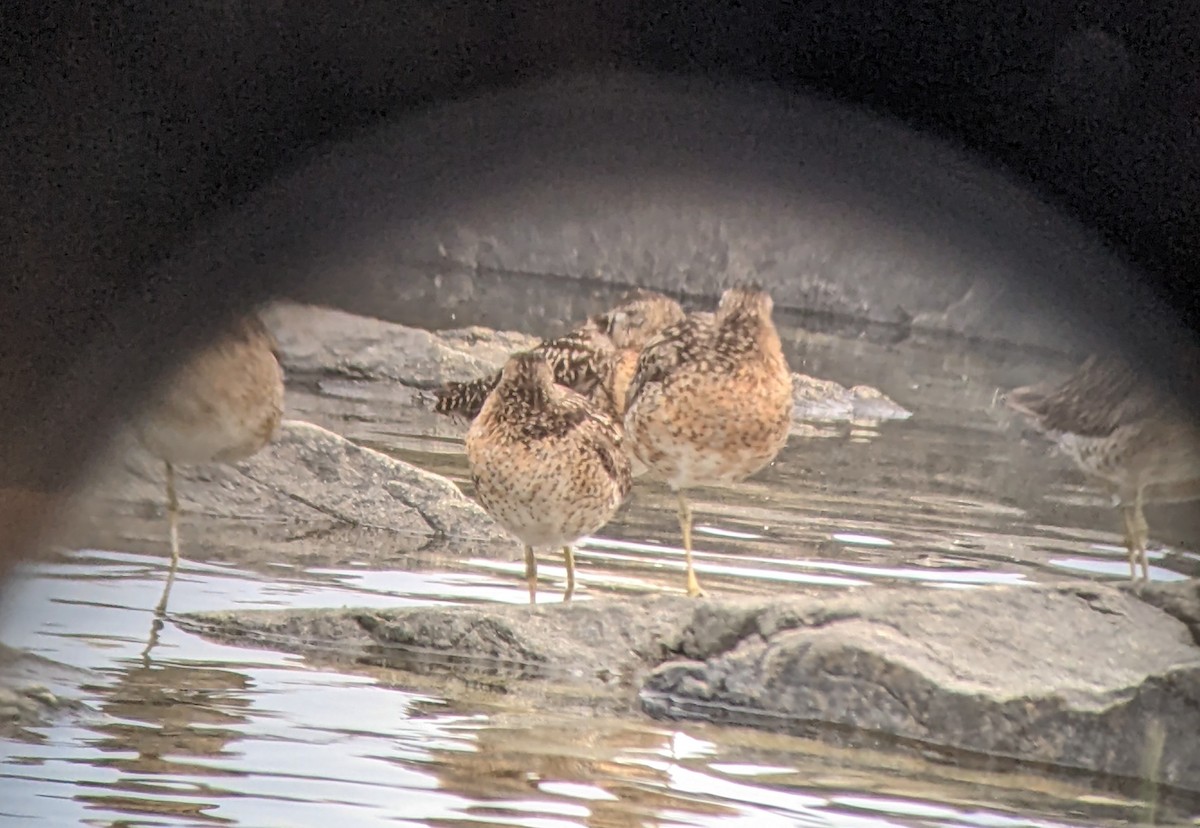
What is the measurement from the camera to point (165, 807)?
5.15 feet

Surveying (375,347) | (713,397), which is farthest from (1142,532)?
(375,347)

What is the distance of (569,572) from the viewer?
1.82 meters

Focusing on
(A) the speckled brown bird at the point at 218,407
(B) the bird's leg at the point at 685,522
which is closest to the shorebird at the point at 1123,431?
(B) the bird's leg at the point at 685,522

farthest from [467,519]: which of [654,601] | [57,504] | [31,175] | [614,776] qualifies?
[31,175]

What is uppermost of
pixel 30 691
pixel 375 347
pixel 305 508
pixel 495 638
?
A: pixel 375 347

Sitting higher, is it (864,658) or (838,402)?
(838,402)

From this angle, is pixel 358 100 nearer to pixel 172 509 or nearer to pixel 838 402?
pixel 172 509

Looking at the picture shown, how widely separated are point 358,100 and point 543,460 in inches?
19.6

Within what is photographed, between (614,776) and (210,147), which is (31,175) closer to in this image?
(210,147)

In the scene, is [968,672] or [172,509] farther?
[172,509]

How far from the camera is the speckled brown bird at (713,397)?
180 centimetres

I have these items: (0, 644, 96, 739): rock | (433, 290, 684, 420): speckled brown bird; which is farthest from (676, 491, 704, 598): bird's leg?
(0, 644, 96, 739): rock

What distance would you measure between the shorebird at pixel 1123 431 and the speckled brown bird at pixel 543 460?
0.52 m

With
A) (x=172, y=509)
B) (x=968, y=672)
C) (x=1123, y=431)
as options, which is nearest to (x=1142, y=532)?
(x=1123, y=431)
